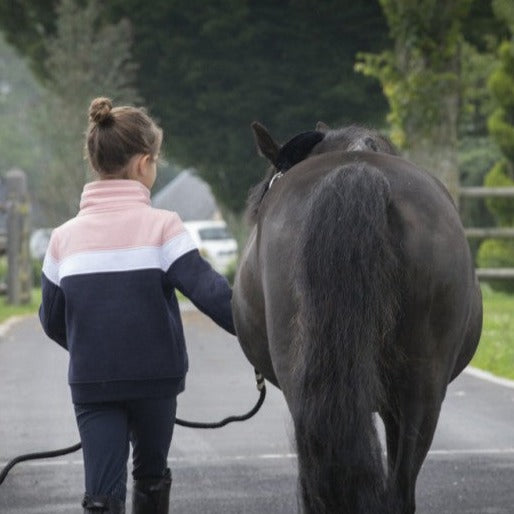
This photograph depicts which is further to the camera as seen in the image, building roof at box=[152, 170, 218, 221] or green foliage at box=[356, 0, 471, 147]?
building roof at box=[152, 170, 218, 221]

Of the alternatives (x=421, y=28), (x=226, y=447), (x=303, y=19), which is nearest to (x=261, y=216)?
(x=226, y=447)

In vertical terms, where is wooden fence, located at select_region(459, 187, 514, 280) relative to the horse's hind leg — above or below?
below

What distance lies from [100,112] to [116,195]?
264mm

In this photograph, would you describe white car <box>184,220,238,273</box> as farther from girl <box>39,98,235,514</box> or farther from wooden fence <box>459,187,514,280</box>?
girl <box>39,98,235,514</box>

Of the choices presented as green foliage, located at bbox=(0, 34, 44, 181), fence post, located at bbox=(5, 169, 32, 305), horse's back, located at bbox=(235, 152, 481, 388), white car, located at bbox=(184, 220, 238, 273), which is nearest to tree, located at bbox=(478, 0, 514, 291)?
fence post, located at bbox=(5, 169, 32, 305)

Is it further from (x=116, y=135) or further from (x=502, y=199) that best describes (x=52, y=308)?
(x=502, y=199)

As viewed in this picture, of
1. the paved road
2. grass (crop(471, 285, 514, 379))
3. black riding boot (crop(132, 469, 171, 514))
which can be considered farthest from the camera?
grass (crop(471, 285, 514, 379))

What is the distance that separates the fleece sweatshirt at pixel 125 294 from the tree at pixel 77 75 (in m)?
26.6

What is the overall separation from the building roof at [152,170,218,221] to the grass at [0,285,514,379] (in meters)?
55.5

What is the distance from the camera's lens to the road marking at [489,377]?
12.3 m

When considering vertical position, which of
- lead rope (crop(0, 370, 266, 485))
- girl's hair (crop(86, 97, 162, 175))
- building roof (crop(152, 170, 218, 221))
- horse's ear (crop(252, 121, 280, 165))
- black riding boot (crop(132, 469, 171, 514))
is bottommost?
building roof (crop(152, 170, 218, 221))

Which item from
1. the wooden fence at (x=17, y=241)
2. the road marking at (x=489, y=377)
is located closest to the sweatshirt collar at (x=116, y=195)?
the road marking at (x=489, y=377)

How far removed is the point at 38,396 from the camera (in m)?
12.0

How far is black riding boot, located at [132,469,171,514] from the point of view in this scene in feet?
17.9
